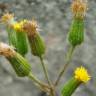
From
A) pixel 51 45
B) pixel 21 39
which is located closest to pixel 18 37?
pixel 21 39

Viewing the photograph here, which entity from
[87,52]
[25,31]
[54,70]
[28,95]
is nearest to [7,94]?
[28,95]

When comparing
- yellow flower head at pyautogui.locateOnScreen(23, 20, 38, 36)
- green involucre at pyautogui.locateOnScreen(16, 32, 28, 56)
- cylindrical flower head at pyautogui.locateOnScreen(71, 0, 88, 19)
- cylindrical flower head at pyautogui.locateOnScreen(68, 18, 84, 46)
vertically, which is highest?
cylindrical flower head at pyautogui.locateOnScreen(71, 0, 88, 19)

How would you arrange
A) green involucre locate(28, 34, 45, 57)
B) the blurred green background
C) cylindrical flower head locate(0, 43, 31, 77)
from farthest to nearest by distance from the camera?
the blurred green background → green involucre locate(28, 34, 45, 57) → cylindrical flower head locate(0, 43, 31, 77)

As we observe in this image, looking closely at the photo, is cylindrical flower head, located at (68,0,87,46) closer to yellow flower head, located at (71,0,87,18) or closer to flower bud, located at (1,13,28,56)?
yellow flower head, located at (71,0,87,18)

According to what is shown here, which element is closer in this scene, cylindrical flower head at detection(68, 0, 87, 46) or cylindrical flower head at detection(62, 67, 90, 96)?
cylindrical flower head at detection(62, 67, 90, 96)

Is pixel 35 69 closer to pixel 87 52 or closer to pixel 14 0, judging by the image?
pixel 87 52

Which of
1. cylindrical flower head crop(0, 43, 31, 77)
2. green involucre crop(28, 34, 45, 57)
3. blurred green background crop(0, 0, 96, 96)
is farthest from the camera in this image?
blurred green background crop(0, 0, 96, 96)

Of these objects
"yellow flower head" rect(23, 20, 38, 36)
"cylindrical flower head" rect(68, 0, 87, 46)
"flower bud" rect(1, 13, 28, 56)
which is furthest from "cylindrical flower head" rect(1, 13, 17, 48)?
"cylindrical flower head" rect(68, 0, 87, 46)

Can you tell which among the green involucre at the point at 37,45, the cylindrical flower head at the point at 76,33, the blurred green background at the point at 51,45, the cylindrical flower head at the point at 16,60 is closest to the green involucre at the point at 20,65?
the cylindrical flower head at the point at 16,60
